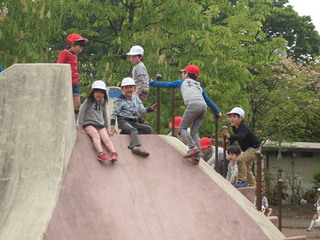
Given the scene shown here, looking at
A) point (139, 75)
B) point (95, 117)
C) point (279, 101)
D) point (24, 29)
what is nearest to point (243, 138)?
point (139, 75)

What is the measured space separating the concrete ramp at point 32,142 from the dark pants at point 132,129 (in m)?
0.92

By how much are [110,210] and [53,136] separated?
104cm

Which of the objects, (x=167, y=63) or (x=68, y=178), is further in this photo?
(x=167, y=63)

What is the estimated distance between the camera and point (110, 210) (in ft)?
21.0

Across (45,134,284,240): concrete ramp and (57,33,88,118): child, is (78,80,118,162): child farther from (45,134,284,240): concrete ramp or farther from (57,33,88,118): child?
(57,33,88,118): child

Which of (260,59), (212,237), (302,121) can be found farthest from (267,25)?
(212,237)

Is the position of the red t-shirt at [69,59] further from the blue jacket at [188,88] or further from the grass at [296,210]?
the grass at [296,210]

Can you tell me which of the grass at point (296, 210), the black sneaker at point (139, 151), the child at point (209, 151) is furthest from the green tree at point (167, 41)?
the grass at point (296, 210)

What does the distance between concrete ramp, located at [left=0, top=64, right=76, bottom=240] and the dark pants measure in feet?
3.02

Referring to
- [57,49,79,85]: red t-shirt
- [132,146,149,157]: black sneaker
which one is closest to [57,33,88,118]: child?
[57,49,79,85]: red t-shirt

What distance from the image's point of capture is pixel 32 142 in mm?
6453

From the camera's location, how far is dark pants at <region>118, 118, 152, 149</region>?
7.64 metres

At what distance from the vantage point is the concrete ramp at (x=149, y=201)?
610 centimetres

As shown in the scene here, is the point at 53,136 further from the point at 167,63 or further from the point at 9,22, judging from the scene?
the point at 167,63
